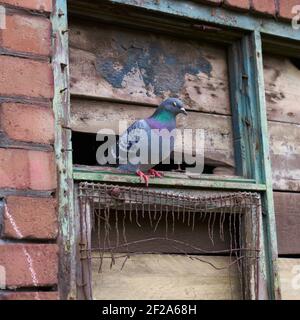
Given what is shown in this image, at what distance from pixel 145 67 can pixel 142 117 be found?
173mm

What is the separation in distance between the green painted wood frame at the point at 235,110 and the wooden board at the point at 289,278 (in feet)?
0.35

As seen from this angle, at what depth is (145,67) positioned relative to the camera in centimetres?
215

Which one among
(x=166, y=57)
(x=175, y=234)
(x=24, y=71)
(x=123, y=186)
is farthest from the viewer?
(x=166, y=57)

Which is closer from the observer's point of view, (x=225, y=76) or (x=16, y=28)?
(x=16, y=28)

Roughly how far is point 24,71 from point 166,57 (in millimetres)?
634

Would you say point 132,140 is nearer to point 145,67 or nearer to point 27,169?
point 145,67

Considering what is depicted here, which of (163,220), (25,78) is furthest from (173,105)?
(25,78)

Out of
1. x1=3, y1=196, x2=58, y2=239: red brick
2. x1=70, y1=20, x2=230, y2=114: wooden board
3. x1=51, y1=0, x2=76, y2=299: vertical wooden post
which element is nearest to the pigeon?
x1=70, y1=20, x2=230, y2=114: wooden board

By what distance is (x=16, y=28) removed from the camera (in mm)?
1752

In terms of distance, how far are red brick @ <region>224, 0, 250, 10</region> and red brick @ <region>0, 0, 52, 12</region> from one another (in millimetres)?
655

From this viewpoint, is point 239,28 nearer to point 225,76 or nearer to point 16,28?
point 225,76

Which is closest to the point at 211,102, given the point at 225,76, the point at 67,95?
the point at 225,76

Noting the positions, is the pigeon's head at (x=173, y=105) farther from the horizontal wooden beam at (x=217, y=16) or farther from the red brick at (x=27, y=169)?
the red brick at (x=27, y=169)

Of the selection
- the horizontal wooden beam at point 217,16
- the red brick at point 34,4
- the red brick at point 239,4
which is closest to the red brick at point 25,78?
the red brick at point 34,4
